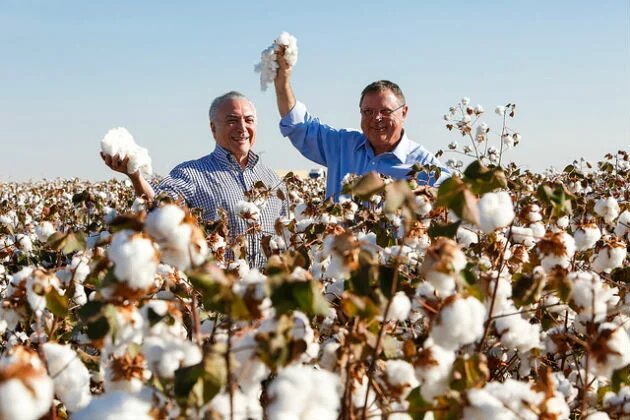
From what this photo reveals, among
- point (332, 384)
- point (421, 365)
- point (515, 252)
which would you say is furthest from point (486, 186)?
point (515, 252)

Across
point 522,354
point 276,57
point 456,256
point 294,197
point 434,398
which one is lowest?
point 434,398

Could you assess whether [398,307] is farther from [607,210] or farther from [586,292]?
[607,210]

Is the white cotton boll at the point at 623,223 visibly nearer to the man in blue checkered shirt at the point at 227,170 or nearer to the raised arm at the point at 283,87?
the man in blue checkered shirt at the point at 227,170

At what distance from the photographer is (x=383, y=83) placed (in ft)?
17.6

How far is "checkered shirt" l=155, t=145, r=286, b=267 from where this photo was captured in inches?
184

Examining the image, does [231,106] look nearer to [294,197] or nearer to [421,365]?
[294,197]

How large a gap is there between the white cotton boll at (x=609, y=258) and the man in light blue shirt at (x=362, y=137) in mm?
2537

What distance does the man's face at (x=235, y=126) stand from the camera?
496cm

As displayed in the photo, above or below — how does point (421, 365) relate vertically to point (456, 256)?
below

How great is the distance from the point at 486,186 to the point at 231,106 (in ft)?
11.8

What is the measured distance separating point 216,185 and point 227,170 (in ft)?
0.61

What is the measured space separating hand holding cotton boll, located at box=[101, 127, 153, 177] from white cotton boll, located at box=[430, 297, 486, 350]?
4.86 ft

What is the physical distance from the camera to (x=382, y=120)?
5.24m

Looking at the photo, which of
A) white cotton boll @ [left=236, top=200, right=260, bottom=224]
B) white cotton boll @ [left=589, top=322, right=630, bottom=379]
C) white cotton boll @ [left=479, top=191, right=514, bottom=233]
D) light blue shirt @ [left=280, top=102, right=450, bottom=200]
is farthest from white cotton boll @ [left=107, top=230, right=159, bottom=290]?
light blue shirt @ [left=280, top=102, right=450, bottom=200]
